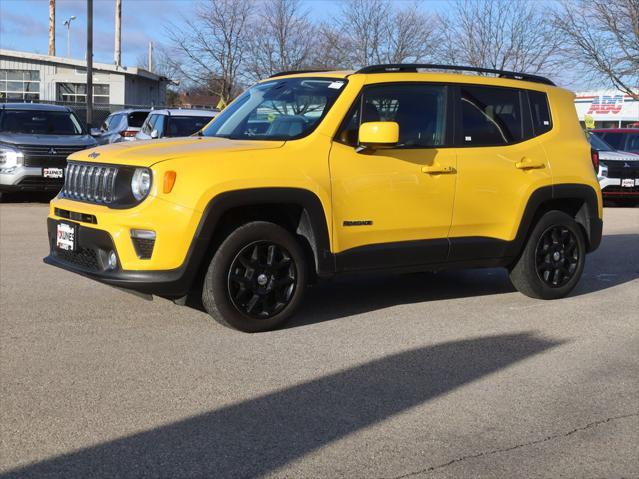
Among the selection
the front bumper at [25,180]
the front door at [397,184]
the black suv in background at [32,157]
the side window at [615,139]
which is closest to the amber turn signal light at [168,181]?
the front door at [397,184]

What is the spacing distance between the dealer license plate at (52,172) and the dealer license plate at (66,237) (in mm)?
8247

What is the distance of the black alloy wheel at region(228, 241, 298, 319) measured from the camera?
233 inches

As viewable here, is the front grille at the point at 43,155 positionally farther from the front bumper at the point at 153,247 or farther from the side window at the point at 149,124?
the front bumper at the point at 153,247

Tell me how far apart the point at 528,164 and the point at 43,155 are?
30.6ft

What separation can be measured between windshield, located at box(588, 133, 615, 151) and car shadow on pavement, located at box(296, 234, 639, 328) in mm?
9743

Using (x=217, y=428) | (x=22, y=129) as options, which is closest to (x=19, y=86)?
(x=22, y=129)

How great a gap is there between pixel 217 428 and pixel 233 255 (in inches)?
71.7

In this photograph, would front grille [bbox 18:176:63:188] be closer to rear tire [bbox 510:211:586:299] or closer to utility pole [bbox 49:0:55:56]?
rear tire [bbox 510:211:586:299]

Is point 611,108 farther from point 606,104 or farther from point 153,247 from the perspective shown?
point 153,247

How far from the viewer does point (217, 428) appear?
4191mm

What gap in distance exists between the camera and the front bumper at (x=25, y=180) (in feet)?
46.1

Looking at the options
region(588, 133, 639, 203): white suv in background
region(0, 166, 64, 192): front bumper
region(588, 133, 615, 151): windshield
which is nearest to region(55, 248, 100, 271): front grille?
region(0, 166, 64, 192): front bumper

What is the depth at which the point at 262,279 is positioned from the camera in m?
5.99

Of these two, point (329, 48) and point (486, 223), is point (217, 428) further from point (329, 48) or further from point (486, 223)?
point (329, 48)
